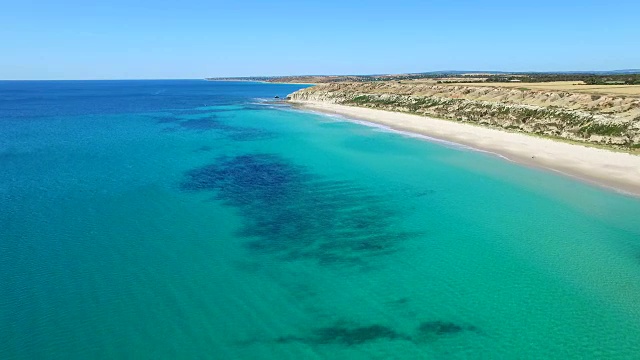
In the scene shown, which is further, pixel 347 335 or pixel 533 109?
pixel 533 109

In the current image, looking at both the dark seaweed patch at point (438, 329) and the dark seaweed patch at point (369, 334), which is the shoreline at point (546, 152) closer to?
the dark seaweed patch at point (438, 329)

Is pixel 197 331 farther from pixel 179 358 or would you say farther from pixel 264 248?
pixel 264 248

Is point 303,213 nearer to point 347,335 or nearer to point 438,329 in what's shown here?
point 347,335

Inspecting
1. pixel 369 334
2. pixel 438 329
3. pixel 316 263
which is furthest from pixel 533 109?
pixel 369 334

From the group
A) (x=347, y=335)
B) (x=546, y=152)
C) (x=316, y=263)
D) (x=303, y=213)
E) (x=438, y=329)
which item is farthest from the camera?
(x=546, y=152)

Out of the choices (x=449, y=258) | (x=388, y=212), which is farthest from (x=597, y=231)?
(x=388, y=212)
